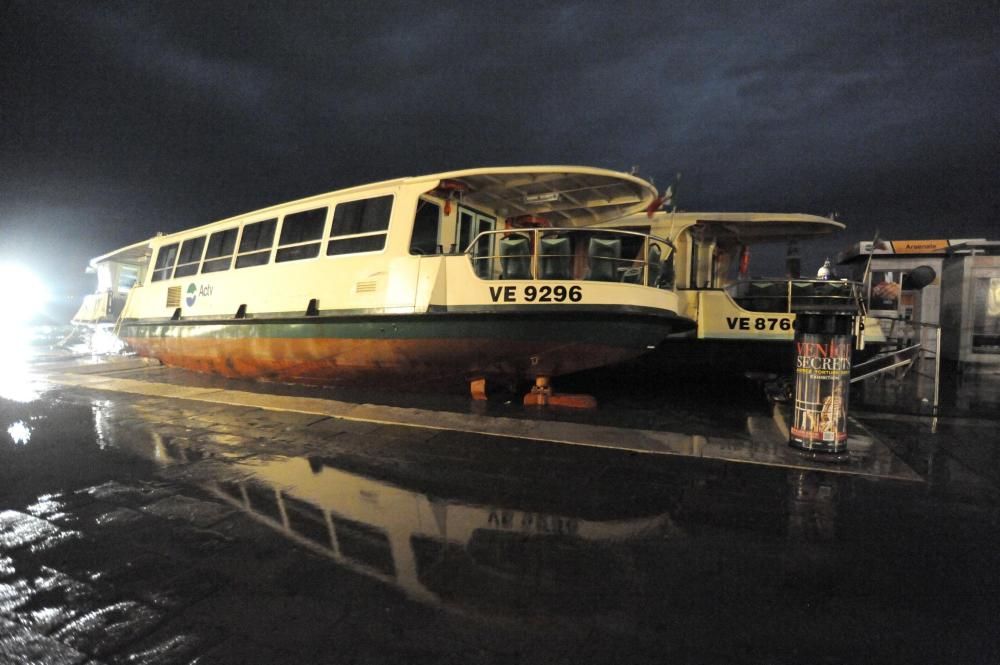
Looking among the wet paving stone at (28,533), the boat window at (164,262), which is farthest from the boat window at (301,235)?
the wet paving stone at (28,533)

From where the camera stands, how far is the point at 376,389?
9359mm

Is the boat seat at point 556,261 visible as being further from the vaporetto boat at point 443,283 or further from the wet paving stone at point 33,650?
the wet paving stone at point 33,650

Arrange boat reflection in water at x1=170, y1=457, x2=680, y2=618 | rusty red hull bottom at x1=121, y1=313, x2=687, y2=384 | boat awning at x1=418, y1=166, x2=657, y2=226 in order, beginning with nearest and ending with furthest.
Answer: boat reflection in water at x1=170, y1=457, x2=680, y2=618 → rusty red hull bottom at x1=121, y1=313, x2=687, y2=384 → boat awning at x1=418, y1=166, x2=657, y2=226

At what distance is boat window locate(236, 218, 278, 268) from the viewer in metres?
9.70

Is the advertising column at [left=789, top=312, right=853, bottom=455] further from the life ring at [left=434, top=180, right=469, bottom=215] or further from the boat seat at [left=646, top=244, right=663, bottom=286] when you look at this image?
the life ring at [left=434, top=180, right=469, bottom=215]

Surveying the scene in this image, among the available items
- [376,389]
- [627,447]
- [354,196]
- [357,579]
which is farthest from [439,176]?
[357,579]

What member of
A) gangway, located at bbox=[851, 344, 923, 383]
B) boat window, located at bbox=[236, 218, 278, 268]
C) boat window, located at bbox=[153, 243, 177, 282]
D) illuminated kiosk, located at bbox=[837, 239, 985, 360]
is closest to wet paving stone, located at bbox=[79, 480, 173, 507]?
boat window, located at bbox=[236, 218, 278, 268]

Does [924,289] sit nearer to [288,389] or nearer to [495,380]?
[495,380]

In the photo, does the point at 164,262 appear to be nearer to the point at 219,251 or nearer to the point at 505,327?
the point at 219,251

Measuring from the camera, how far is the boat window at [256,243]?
31.8ft

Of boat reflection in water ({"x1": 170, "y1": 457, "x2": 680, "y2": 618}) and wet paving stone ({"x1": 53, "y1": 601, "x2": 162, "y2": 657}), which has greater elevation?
boat reflection in water ({"x1": 170, "y1": 457, "x2": 680, "y2": 618})

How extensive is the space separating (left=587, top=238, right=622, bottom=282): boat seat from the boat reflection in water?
407 centimetres

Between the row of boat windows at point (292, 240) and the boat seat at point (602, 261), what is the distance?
318 cm

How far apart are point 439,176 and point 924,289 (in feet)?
52.8
